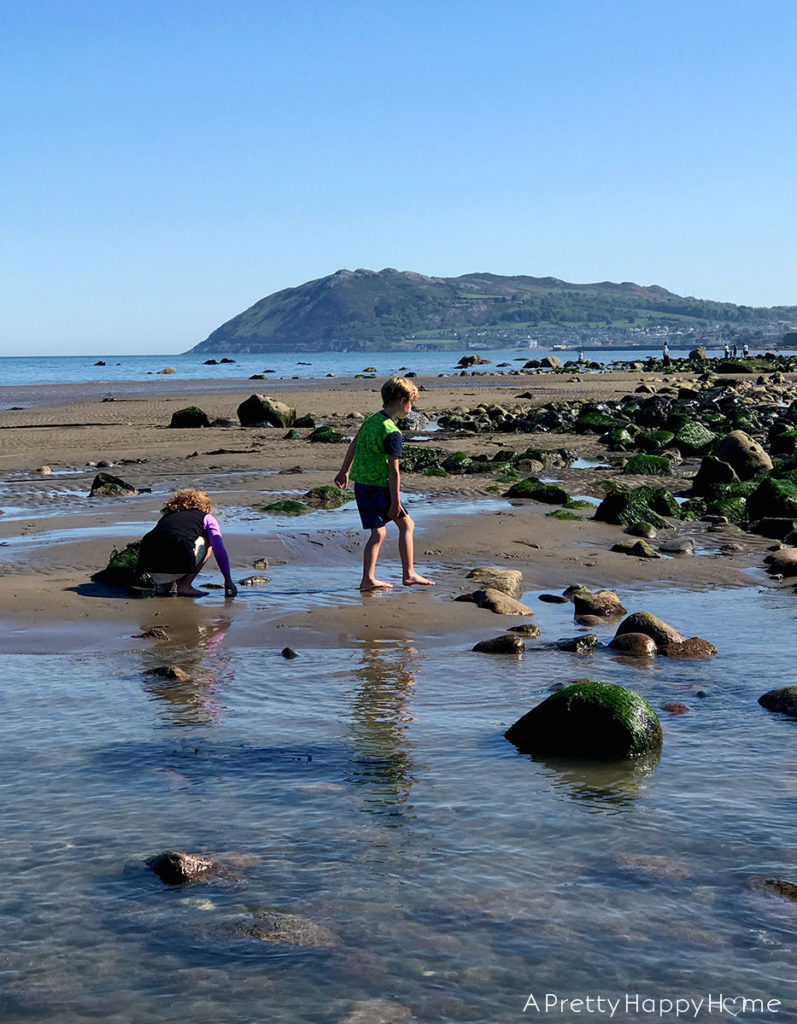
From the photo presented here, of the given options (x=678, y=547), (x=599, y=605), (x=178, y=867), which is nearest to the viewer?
(x=178, y=867)

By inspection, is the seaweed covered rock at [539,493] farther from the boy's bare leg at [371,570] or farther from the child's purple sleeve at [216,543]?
the child's purple sleeve at [216,543]

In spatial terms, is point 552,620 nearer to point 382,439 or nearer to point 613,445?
point 382,439

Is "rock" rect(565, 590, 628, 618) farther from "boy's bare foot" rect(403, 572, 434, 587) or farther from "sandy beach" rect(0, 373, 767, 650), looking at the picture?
"boy's bare foot" rect(403, 572, 434, 587)

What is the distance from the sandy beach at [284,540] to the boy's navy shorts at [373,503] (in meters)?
0.59

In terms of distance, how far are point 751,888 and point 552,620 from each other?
489 centimetres

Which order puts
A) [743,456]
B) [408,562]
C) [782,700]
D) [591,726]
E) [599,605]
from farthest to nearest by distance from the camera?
[743,456] → [408,562] → [599,605] → [782,700] → [591,726]

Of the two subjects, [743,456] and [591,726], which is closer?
[591,726]

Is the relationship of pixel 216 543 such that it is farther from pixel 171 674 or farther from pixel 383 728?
pixel 383 728

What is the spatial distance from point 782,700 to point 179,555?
523cm

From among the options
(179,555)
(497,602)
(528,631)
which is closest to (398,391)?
(497,602)

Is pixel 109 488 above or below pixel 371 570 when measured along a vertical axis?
above

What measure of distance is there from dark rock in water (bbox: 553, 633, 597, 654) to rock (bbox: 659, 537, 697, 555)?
4200mm

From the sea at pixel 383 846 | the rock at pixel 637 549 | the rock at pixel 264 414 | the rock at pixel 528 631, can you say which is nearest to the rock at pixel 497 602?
the rock at pixel 528 631

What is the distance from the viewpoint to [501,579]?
1011 cm
